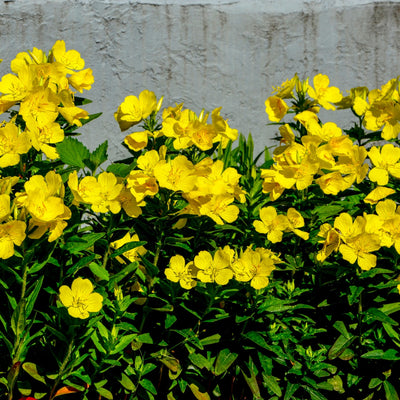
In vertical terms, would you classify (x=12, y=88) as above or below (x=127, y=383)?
above

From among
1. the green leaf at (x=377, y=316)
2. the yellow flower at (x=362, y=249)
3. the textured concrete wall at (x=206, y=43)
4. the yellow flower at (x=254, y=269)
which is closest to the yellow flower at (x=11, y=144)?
the yellow flower at (x=254, y=269)

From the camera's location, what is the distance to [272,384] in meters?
2.12

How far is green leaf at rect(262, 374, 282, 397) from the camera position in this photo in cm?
210

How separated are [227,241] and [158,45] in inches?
75.9

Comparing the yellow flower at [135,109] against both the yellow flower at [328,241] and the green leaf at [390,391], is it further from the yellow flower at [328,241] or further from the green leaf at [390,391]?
the green leaf at [390,391]

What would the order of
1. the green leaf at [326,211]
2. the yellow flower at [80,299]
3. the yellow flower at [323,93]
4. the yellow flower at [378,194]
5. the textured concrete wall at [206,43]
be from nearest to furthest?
the yellow flower at [80,299], the yellow flower at [378,194], the green leaf at [326,211], the yellow flower at [323,93], the textured concrete wall at [206,43]

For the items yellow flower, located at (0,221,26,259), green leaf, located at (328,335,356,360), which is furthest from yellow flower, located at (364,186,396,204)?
yellow flower, located at (0,221,26,259)

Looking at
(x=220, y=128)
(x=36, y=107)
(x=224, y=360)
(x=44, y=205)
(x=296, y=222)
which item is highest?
(x=36, y=107)

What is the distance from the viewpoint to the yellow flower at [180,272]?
2.03 metres

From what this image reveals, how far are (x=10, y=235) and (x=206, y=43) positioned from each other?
2546mm

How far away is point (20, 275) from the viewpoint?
6.33 feet

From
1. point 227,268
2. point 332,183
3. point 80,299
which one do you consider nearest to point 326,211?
point 332,183

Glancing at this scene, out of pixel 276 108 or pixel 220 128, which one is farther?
pixel 276 108

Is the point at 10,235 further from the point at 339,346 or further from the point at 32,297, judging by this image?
the point at 339,346
